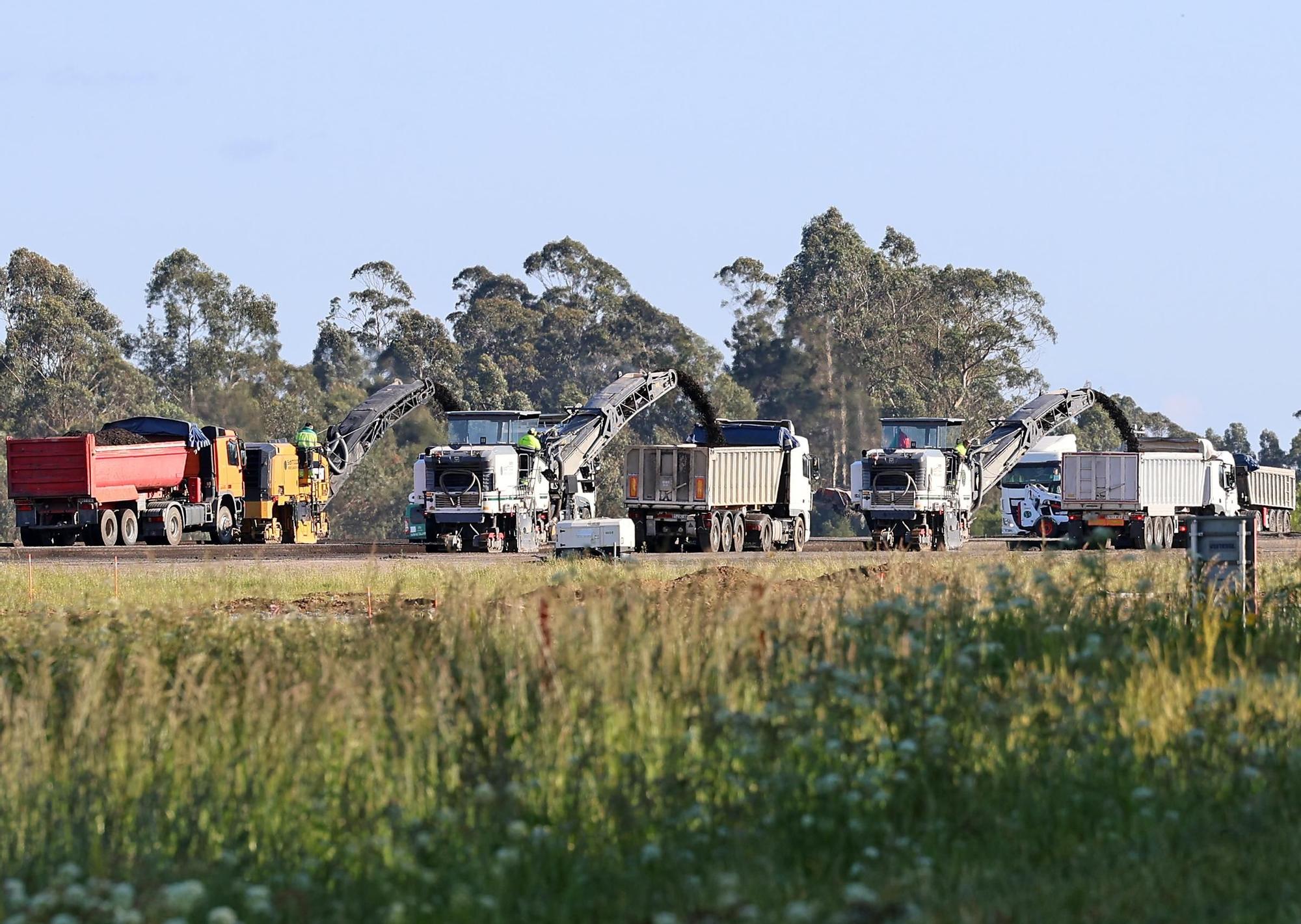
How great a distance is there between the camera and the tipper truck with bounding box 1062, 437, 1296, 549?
52.2 meters

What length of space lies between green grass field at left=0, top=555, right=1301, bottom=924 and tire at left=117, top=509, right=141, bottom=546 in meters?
38.6

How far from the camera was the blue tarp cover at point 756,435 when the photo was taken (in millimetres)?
51375

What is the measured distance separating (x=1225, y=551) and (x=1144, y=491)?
35.5m

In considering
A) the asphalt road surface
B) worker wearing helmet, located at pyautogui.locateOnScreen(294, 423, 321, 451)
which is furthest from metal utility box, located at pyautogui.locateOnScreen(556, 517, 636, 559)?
worker wearing helmet, located at pyautogui.locateOnScreen(294, 423, 321, 451)

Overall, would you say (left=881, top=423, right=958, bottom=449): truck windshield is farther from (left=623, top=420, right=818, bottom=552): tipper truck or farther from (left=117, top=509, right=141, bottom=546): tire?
(left=117, top=509, right=141, bottom=546): tire

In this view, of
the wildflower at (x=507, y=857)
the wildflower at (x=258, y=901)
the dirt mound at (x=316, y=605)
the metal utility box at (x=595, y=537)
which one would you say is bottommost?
the wildflower at (x=258, y=901)

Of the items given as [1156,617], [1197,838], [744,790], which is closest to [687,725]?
[744,790]

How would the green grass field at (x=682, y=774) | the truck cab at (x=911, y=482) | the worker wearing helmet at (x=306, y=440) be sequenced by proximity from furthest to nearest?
the worker wearing helmet at (x=306, y=440)
the truck cab at (x=911, y=482)
the green grass field at (x=682, y=774)

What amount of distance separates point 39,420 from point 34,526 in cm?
4934

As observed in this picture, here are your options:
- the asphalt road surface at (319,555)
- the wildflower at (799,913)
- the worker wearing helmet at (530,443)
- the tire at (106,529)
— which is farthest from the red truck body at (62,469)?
the wildflower at (799,913)

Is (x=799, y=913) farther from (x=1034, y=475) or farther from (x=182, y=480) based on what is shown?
(x=1034, y=475)

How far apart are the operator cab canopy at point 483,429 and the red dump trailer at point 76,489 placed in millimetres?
9292

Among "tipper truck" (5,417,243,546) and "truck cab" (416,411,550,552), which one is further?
"tipper truck" (5,417,243,546)

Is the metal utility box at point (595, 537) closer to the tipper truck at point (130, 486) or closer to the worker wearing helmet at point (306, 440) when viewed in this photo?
the tipper truck at point (130, 486)
